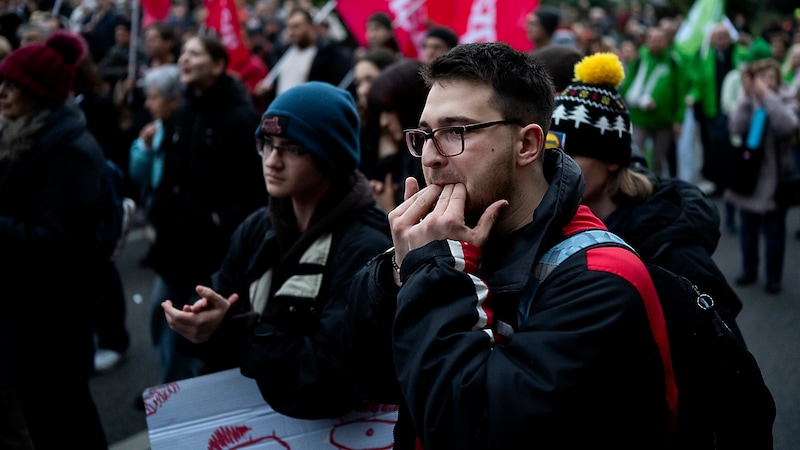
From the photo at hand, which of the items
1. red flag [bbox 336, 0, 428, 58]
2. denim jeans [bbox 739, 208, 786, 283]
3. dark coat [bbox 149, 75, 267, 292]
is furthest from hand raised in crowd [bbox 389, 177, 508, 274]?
red flag [bbox 336, 0, 428, 58]

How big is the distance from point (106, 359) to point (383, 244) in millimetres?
3444

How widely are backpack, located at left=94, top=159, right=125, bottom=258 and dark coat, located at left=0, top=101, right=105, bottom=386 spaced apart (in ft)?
0.31

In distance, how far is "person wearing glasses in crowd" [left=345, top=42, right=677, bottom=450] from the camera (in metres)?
1.45

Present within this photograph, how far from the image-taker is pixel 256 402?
7.81 feet

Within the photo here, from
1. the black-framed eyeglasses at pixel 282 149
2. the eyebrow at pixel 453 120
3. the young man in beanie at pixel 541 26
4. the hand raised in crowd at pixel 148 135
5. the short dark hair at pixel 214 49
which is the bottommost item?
the young man in beanie at pixel 541 26

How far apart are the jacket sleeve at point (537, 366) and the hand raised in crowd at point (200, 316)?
1019 mm

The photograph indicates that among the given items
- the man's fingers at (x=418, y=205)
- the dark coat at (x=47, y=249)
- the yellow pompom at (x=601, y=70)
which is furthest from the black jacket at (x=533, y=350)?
the dark coat at (x=47, y=249)

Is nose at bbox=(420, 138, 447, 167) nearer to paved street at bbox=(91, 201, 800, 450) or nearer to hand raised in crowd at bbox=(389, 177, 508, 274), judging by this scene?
hand raised in crowd at bbox=(389, 177, 508, 274)

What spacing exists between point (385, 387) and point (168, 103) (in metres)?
3.70

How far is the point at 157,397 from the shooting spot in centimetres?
230

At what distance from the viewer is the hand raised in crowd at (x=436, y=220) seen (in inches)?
64.4

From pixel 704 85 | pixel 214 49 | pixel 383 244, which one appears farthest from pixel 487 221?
pixel 704 85

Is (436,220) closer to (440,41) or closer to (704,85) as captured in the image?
(440,41)

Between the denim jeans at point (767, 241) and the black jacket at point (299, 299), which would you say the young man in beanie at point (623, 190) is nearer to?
the black jacket at point (299, 299)
